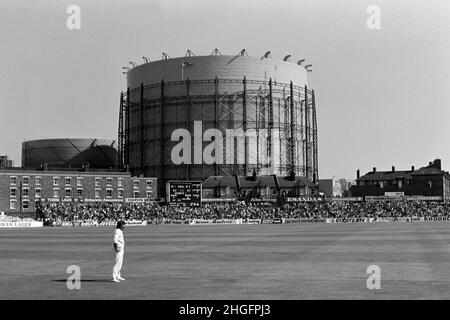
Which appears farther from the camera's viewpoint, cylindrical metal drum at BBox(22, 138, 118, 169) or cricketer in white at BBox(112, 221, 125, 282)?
cylindrical metal drum at BBox(22, 138, 118, 169)

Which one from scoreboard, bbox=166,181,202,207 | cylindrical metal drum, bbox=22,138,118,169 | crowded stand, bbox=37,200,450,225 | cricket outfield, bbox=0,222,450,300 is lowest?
crowded stand, bbox=37,200,450,225

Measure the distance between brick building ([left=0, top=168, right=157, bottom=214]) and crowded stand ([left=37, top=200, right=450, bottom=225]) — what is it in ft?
14.6

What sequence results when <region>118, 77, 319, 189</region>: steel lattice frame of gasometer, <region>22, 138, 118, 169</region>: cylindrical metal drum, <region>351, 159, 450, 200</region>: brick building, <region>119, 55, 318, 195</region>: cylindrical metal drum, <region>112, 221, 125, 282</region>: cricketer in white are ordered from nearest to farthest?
<region>112, 221, 125, 282</region>: cricketer in white
<region>119, 55, 318, 195</region>: cylindrical metal drum
<region>118, 77, 319, 189</region>: steel lattice frame of gasometer
<region>22, 138, 118, 169</region>: cylindrical metal drum
<region>351, 159, 450, 200</region>: brick building

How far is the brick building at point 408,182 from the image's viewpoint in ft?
583

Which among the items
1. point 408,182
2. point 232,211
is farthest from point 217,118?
point 408,182

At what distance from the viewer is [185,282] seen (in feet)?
69.6

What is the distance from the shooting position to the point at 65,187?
124 meters

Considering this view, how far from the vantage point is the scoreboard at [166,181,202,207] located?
384 ft

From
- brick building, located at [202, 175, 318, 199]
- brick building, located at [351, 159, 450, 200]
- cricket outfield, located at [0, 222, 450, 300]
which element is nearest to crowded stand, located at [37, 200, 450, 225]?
brick building, located at [202, 175, 318, 199]

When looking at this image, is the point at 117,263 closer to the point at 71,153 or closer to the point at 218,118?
the point at 218,118

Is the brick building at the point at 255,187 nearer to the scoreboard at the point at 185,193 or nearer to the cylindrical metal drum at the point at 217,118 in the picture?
the cylindrical metal drum at the point at 217,118

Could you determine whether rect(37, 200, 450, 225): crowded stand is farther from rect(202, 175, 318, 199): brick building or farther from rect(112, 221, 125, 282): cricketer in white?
rect(112, 221, 125, 282): cricketer in white

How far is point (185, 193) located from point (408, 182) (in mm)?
83583
